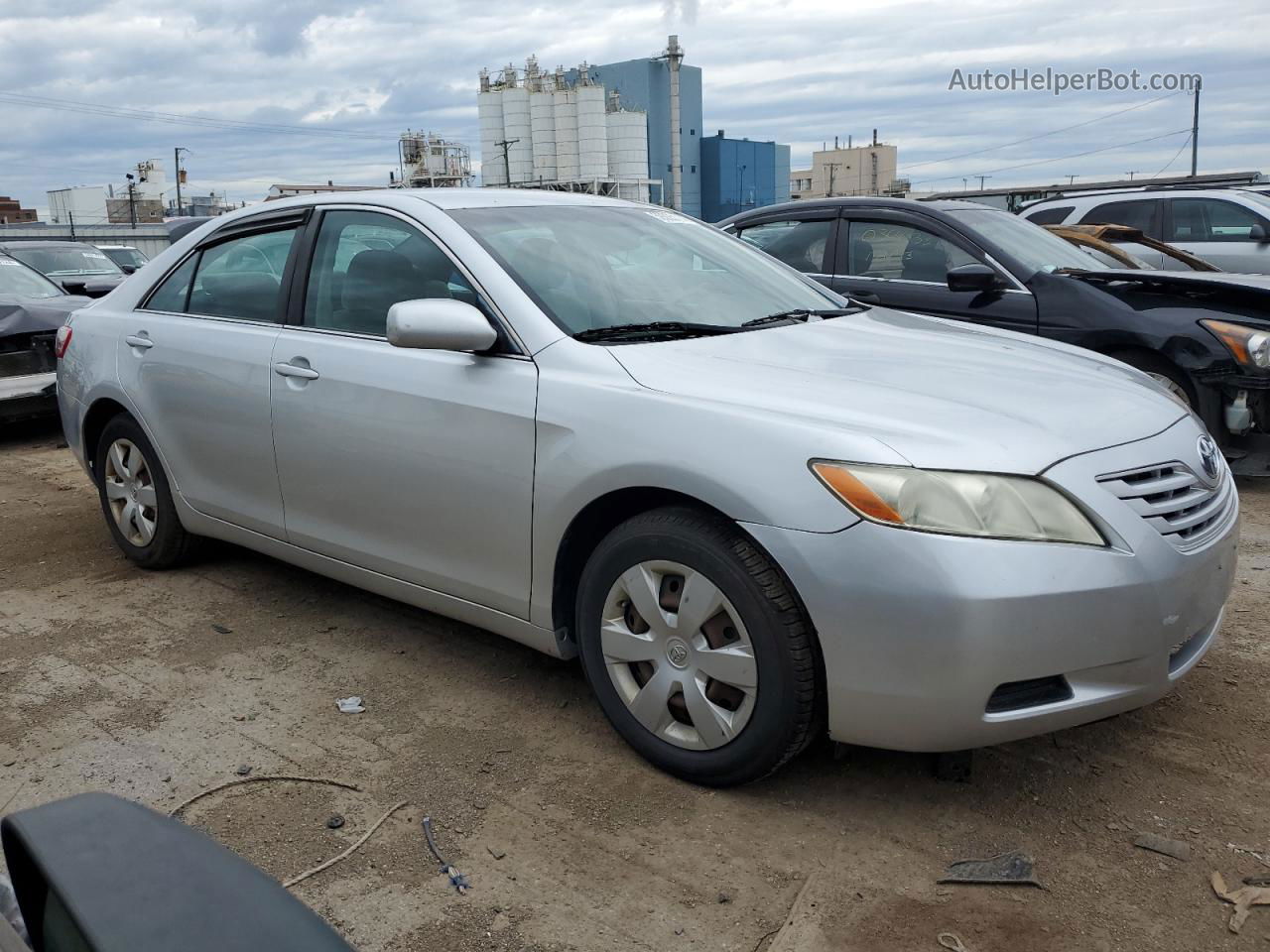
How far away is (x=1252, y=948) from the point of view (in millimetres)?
2359

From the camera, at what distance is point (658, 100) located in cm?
6088

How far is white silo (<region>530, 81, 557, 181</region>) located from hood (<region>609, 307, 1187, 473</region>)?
54.9m

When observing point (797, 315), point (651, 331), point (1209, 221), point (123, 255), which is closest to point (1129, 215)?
point (1209, 221)

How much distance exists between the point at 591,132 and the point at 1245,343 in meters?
52.1

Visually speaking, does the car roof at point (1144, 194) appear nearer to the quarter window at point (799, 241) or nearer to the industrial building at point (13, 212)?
the quarter window at point (799, 241)

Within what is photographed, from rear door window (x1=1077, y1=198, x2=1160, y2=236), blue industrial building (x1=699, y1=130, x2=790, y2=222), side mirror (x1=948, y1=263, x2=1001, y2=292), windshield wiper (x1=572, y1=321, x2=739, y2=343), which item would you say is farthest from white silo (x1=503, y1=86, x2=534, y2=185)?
windshield wiper (x1=572, y1=321, x2=739, y2=343)

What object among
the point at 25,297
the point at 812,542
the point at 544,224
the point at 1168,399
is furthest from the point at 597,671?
the point at 25,297

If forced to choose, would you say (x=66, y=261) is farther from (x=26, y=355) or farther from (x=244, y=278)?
(x=244, y=278)

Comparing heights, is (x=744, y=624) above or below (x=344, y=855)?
above

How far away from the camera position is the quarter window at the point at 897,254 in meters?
7.03

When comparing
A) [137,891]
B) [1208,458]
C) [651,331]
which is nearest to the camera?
[137,891]

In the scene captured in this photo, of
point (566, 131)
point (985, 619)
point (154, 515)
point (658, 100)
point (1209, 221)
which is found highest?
point (658, 100)

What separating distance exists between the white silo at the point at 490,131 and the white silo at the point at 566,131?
3.05m

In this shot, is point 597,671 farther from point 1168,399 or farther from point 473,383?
point 1168,399
